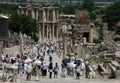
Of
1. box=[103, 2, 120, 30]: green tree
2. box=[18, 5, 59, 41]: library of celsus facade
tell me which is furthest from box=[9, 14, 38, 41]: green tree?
box=[18, 5, 59, 41]: library of celsus facade

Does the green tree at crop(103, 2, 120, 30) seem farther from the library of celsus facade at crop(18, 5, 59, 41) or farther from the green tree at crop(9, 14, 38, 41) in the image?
the green tree at crop(9, 14, 38, 41)

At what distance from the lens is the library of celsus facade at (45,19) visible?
127562 millimetres

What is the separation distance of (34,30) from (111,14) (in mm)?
26064

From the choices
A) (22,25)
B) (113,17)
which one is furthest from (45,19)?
(22,25)

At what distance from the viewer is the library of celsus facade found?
419 feet

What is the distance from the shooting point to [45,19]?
13038 centimetres

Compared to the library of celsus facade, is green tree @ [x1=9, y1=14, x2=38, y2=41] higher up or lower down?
higher up

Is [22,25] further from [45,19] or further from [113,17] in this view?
[45,19]

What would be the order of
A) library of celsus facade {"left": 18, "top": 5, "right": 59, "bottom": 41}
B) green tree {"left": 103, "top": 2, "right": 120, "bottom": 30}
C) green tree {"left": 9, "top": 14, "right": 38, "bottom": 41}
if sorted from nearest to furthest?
green tree {"left": 9, "top": 14, "right": 38, "bottom": 41} < green tree {"left": 103, "top": 2, "right": 120, "bottom": 30} < library of celsus facade {"left": 18, "top": 5, "right": 59, "bottom": 41}

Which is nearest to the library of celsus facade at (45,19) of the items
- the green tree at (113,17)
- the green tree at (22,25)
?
the green tree at (113,17)

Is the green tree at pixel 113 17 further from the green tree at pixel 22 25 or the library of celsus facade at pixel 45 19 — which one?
the green tree at pixel 22 25

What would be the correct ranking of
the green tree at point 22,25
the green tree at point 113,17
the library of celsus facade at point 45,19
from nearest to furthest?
the green tree at point 22,25 → the green tree at point 113,17 → the library of celsus facade at point 45,19

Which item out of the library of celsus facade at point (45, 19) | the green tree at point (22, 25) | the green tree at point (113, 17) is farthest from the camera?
the library of celsus facade at point (45, 19)

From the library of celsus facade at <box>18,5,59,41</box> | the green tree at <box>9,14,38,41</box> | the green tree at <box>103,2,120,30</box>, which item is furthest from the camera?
the library of celsus facade at <box>18,5,59,41</box>
